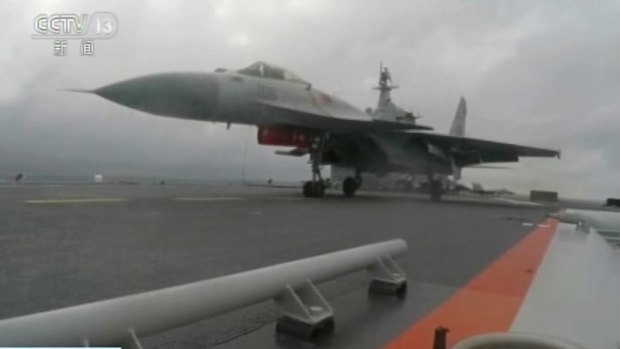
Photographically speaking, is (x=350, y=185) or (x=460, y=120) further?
(x=460, y=120)

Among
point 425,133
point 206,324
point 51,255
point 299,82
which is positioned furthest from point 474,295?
point 425,133

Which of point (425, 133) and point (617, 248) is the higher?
point (425, 133)

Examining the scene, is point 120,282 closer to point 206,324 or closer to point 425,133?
point 206,324

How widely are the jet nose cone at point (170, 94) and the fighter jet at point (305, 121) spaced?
0.02m

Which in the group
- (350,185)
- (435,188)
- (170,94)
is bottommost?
(435,188)

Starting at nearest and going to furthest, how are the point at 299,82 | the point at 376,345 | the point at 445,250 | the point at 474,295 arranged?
the point at 376,345, the point at 474,295, the point at 445,250, the point at 299,82

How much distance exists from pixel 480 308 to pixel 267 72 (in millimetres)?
12339

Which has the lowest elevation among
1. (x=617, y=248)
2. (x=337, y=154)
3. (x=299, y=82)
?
(x=617, y=248)

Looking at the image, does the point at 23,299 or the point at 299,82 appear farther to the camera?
the point at 299,82

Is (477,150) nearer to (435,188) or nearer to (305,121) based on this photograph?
(435,188)

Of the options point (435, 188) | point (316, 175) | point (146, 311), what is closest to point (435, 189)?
point (435, 188)

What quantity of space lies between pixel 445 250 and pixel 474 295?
2165 millimetres

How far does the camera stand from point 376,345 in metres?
2.10

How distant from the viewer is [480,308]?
8.85ft
